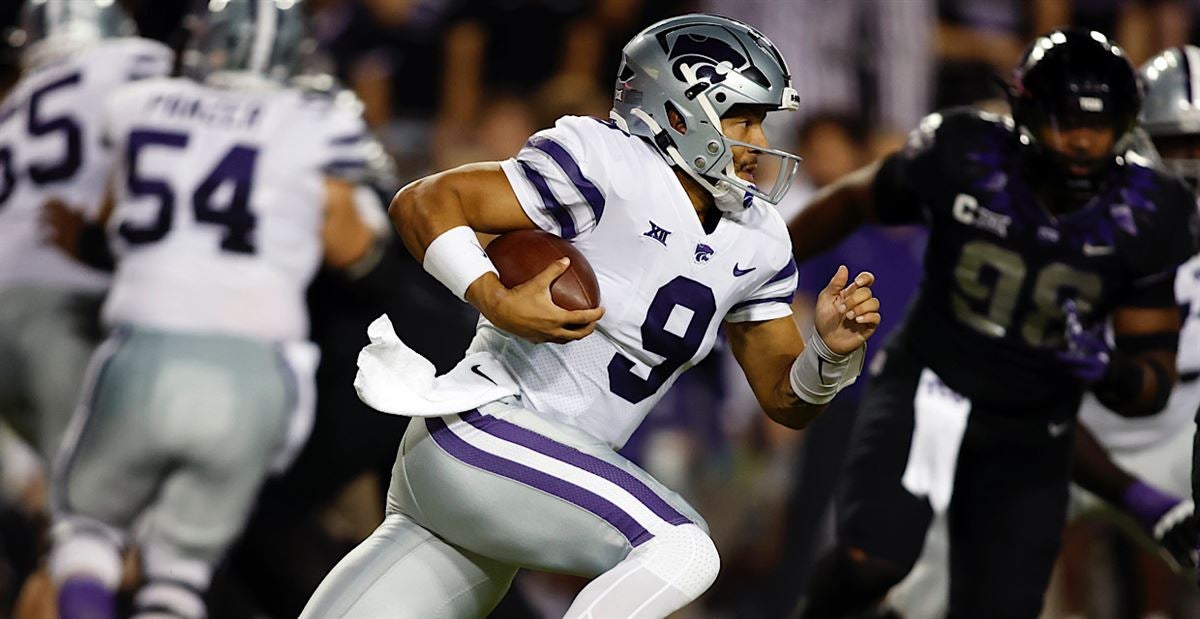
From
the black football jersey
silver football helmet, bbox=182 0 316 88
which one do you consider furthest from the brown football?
silver football helmet, bbox=182 0 316 88

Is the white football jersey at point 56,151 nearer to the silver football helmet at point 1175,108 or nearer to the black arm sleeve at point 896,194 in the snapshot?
the black arm sleeve at point 896,194

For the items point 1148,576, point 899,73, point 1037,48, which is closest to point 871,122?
point 899,73

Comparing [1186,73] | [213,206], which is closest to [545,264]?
[213,206]

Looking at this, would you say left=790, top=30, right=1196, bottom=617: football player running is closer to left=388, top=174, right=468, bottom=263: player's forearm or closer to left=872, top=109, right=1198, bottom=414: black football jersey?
left=872, top=109, right=1198, bottom=414: black football jersey

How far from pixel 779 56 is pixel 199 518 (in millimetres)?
2152

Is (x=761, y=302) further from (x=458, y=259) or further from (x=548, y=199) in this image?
(x=458, y=259)

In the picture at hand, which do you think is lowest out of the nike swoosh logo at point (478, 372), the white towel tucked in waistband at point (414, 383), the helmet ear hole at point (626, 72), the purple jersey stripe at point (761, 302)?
the purple jersey stripe at point (761, 302)

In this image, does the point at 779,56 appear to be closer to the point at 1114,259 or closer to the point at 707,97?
the point at 707,97

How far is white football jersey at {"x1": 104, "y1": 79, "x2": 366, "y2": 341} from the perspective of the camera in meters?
4.26

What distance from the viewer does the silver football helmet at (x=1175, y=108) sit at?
169 inches

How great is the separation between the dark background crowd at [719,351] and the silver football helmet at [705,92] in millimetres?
1703

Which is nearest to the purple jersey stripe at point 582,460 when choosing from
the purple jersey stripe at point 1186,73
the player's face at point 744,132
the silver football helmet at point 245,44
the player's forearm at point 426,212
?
the player's forearm at point 426,212

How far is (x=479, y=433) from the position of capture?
261cm

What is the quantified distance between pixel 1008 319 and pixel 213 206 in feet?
6.58
